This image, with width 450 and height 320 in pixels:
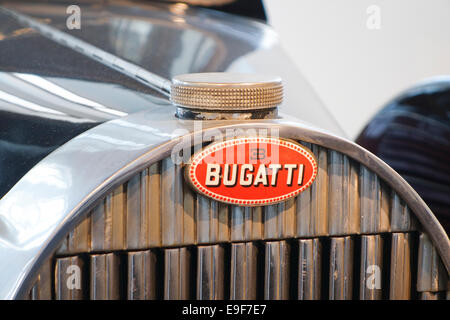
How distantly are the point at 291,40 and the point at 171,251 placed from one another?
230 centimetres

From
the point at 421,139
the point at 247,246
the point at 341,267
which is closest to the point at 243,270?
the point at 247,246

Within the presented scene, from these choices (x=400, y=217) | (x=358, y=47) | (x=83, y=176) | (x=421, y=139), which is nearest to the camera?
(x=83, y=176)

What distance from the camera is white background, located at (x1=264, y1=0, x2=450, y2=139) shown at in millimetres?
2998

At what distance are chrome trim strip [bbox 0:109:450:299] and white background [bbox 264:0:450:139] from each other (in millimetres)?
2193

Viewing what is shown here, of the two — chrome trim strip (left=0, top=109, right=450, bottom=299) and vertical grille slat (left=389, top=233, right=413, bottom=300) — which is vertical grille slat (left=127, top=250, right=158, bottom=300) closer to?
chrome trim strip (left=0, top=109, right=450, bottom=299)

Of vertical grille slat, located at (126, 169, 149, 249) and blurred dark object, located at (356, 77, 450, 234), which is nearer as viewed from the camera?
vertical grille slat, located at (126, 169, 149, 249)

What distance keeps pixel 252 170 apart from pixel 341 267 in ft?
0.60

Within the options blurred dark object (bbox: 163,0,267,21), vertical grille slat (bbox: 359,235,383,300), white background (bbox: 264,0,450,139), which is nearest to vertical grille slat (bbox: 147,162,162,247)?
vertical grille slat (bbox: 359,235,383,300)

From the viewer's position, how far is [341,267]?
2.91ft

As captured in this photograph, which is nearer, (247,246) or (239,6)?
(247,246)

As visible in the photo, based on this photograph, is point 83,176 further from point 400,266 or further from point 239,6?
point 239,6

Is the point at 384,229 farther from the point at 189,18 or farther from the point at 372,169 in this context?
the point at 189,18

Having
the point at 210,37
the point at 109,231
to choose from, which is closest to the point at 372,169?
the point at 109,231

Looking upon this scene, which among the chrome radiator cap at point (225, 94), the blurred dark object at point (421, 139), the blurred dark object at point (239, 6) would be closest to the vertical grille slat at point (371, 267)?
the chrome radiator cap at point (225, 94)
